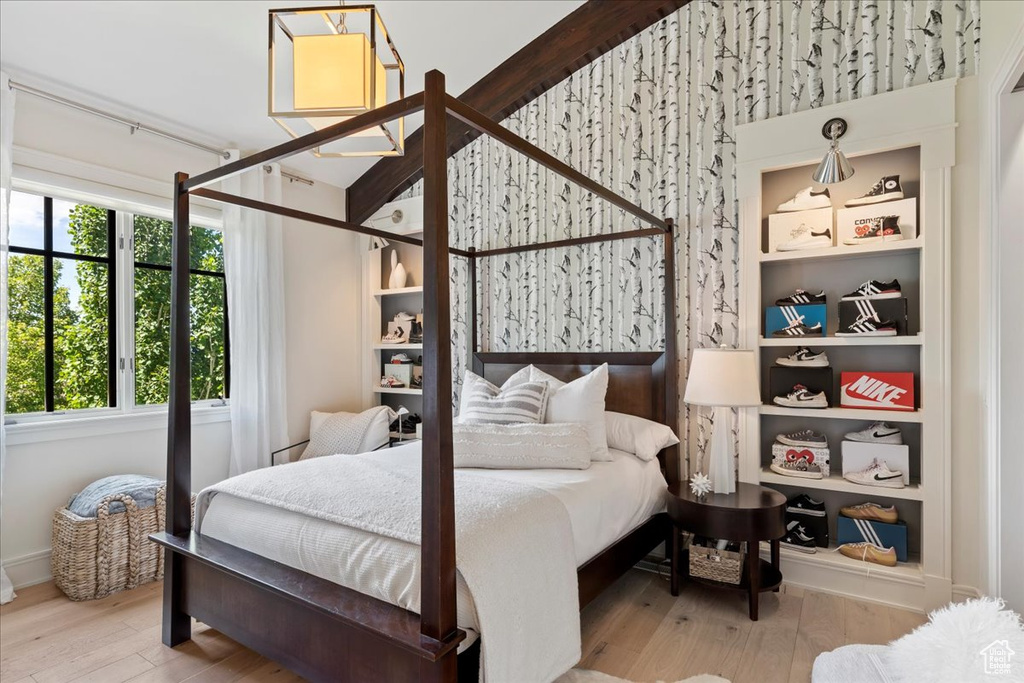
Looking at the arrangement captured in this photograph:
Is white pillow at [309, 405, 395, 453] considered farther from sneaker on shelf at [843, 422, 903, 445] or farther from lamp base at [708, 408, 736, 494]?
sneaker on shelf at [843, 422, 903, 445]

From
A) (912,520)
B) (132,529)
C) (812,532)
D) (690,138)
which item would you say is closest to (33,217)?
(132,529)

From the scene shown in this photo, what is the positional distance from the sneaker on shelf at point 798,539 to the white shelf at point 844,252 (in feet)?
4.47

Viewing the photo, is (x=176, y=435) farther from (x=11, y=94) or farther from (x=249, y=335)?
(x=11, y=94)

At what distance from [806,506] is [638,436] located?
92cm

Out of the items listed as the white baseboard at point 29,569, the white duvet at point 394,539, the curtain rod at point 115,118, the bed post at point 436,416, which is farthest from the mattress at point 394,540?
the curtain rod at point 115,118

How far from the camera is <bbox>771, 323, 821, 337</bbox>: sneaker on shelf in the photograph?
2824 millimetres

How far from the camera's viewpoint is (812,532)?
2850 mm

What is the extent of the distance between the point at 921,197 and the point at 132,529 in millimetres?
4138

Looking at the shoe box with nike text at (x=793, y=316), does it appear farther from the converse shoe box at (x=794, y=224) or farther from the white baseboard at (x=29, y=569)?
the white baseboard at (x=29, y=569)

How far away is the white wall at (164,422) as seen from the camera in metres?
2.86

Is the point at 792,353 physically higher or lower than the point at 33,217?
lower

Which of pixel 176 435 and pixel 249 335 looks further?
pixel 249 335

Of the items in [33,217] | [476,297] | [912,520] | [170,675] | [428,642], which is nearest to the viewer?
[428,642]

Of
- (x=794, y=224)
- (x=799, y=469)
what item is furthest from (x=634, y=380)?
(x=794, y=224)
